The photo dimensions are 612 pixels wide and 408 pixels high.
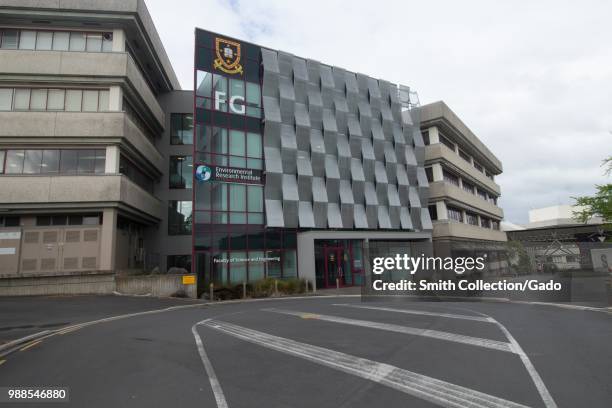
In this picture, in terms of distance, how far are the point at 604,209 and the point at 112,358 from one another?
28537 mm

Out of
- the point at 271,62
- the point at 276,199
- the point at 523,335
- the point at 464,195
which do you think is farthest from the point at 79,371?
the point at 464,195

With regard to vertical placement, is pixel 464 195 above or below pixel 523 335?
above

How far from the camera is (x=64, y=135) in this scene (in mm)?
22500

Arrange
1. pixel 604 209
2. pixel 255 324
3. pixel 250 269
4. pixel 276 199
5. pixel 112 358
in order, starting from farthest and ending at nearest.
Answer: pixel 276 199 → pixel 250 269 → pixel 604 209 → pixel 255 324 → pixel 112 358

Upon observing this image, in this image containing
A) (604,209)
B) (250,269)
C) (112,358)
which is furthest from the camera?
(250,269)

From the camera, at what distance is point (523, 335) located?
909 centimetres

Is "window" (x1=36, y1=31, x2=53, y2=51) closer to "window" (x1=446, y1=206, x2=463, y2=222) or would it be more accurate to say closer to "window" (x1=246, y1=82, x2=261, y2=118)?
"window" (x1=246, y1=82, x2=261, y2=118)

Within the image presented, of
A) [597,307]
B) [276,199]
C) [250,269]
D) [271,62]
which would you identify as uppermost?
[271,62]

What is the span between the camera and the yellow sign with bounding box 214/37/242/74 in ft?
90.3

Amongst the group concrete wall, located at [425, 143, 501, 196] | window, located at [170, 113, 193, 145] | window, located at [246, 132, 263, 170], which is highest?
window, located at [170, 113, 193, 145]

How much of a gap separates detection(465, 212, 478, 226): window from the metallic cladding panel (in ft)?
36.8

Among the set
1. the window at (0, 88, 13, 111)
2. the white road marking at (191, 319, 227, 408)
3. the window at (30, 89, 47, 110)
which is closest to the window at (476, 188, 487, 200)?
the window at (30, 89, 47, 110)

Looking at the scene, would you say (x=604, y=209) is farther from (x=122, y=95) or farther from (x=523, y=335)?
(x=122, y=95)

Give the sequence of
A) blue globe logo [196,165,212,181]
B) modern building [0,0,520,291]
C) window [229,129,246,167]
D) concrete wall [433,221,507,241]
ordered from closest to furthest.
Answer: modern building [0,0,520,291] → blue globe logo [196,165,212,181] → window [229,129,246,167] → concrete wall [433,221,507,241]
